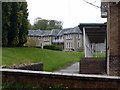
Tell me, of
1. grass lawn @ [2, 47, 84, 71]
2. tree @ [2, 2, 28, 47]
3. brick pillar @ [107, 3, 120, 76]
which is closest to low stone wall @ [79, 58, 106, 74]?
grass lawn @ [2, 47, 84, 71]

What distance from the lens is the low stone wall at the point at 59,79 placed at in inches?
336

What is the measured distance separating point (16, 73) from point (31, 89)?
31.1 inches

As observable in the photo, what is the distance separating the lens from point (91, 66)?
19766mm

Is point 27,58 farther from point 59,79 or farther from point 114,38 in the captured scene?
point 59,79

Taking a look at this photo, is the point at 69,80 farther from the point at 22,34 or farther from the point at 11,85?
the point at 22,34

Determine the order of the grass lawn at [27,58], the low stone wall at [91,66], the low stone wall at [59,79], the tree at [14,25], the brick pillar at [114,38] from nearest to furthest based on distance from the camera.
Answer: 1. the low stone wall at [59,79]
2. the brick pillar at [114,38]
3. the low stone wall at [91,66]
4. the grass lawn at [27,58]
5. the tree at [14,25]

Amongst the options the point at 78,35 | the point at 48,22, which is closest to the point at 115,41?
the point at 78,35

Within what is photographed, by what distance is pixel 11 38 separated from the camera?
34406 millimetres

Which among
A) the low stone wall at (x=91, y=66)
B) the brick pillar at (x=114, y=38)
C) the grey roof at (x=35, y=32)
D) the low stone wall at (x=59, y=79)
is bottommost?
the low stone wall at (x=91, y=66)

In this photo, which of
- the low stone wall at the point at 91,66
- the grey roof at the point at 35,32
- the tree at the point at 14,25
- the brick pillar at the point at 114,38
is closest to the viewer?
the brick pillar at the point at 114,38

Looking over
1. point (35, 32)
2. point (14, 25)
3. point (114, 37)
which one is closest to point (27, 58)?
point (14, 25)

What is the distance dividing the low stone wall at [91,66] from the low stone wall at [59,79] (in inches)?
425

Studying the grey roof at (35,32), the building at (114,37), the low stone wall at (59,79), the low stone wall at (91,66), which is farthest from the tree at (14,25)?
the grey roof at (35,32)

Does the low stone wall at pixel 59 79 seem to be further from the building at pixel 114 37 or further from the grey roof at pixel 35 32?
the grey roof at pixel 35 32
